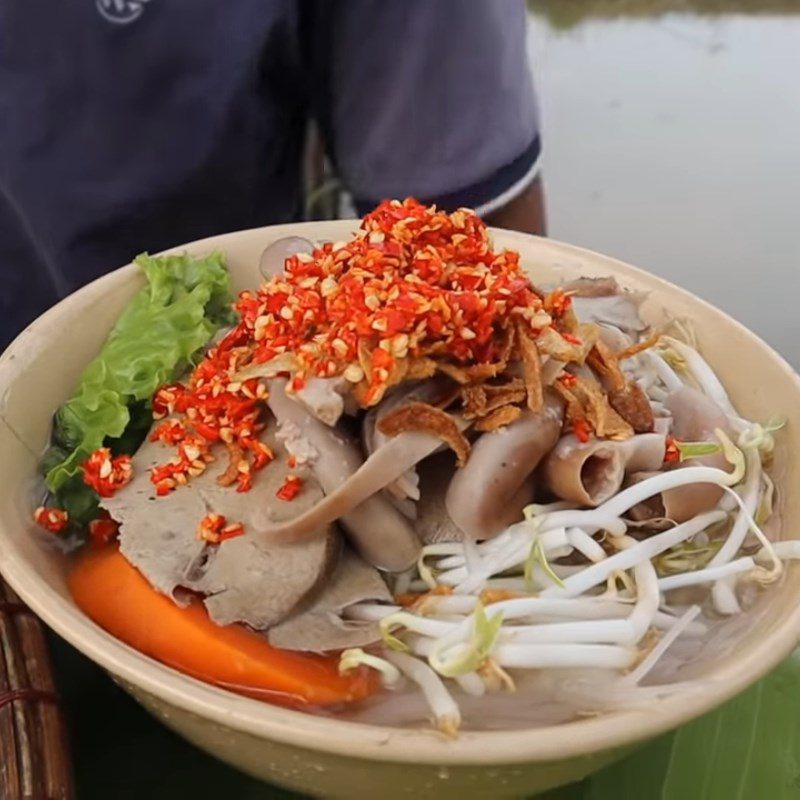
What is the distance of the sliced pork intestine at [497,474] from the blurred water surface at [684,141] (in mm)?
1763

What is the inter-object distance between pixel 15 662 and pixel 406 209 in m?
0.48

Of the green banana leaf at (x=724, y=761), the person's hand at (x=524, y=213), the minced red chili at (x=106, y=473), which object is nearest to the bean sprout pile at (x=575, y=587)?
the green banana leaf at (x=724, y=761)

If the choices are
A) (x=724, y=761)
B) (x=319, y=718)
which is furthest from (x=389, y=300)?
(x=724, y=761)

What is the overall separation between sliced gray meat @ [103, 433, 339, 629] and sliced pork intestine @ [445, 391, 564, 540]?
10cm

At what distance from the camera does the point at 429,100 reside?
134 cm

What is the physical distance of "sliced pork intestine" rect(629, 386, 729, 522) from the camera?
0.88 metres

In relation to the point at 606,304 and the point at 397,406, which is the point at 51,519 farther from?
the point at 606,304

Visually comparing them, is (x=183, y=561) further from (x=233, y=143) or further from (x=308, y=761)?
(x=233, y=143)

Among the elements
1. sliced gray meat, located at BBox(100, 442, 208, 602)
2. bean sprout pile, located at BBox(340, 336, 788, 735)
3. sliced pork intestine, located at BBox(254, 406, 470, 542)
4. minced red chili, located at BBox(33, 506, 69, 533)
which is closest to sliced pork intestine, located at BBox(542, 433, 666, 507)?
bean sprout pile, located at BBox(340, 336, 788, 735)

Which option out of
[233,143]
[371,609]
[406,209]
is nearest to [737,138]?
[233,143]

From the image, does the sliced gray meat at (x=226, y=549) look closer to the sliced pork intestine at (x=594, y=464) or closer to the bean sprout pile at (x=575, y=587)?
the bean sprout pile at (x=575, y=587)

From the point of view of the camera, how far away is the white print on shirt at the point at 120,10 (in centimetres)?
123

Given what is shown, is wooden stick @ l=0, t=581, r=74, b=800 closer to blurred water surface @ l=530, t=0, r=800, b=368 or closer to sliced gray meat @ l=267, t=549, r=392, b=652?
sliced gray meat @ l=267, t=549, r=392, b=652

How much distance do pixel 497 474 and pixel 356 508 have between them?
111mm
